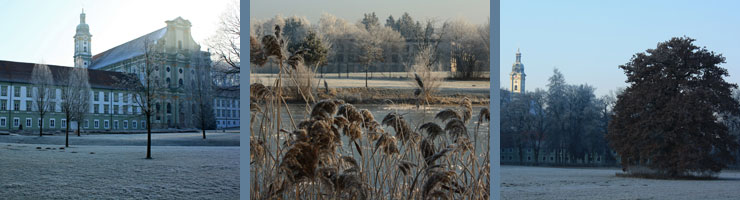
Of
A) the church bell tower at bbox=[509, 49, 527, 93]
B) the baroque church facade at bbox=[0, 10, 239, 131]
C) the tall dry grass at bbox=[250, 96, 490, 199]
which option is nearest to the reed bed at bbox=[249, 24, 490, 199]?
the tall dry grass at bbox=[250, 96, 490, 199]

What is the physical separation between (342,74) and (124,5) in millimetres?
1771

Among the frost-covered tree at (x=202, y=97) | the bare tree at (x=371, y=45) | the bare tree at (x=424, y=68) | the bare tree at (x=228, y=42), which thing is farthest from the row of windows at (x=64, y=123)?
the bare tree at (x=424, y=68)

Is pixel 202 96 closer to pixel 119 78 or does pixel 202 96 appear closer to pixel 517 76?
pixel 119 78

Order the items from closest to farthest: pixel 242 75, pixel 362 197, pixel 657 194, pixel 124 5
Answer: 1. pixel 362 197
2. pixel 242 75
3. pixel 124 5
4. pixel 657 194

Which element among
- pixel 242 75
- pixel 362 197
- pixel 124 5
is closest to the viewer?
pixel 362 197

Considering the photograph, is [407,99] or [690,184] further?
[690,184]

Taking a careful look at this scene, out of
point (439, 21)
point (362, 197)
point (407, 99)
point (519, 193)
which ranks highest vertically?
point (439, 21)

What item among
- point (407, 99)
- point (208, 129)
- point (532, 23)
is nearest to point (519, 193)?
point (532, 23)

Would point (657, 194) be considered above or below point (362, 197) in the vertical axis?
below

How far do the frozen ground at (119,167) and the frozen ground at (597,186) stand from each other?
294 cm

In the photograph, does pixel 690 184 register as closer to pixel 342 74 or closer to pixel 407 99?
pixel 407 99

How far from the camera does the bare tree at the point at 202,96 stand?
482cm

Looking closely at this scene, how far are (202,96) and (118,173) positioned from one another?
2.79 ft

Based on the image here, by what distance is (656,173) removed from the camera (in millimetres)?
5742
